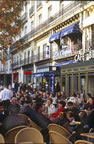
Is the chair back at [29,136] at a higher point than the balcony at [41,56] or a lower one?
lower

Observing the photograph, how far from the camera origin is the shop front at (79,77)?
17.4m

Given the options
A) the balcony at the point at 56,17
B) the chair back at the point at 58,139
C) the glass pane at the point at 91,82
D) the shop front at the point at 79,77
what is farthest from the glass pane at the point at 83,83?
the chair back at the point at 58,139

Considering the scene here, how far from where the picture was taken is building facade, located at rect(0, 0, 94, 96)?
1930 cm

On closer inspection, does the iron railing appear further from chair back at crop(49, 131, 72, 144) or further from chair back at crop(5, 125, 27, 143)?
chair back at crop(49, 131, 72, 144)

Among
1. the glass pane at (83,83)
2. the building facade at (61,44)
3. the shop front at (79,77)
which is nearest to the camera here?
the shop front at (79,77)

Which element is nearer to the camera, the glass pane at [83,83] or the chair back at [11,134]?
the chair back at [11,134]

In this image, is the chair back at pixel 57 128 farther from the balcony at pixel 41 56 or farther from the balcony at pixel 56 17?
the balcony at pixel 41 56

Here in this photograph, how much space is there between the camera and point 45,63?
34.0 meters

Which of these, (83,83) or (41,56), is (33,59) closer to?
(41,56)

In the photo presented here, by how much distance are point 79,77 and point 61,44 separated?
10.2 m

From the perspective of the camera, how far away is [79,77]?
61.6ft

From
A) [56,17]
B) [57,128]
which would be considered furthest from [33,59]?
[57,128]

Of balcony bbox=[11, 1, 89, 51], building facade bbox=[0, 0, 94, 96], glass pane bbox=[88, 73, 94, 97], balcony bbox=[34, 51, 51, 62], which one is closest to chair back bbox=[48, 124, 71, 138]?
building facade bbox=[0, 0, 94, 96]

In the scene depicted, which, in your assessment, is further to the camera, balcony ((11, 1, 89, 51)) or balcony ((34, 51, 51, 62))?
balcony ((34, 51, 51, 62))
